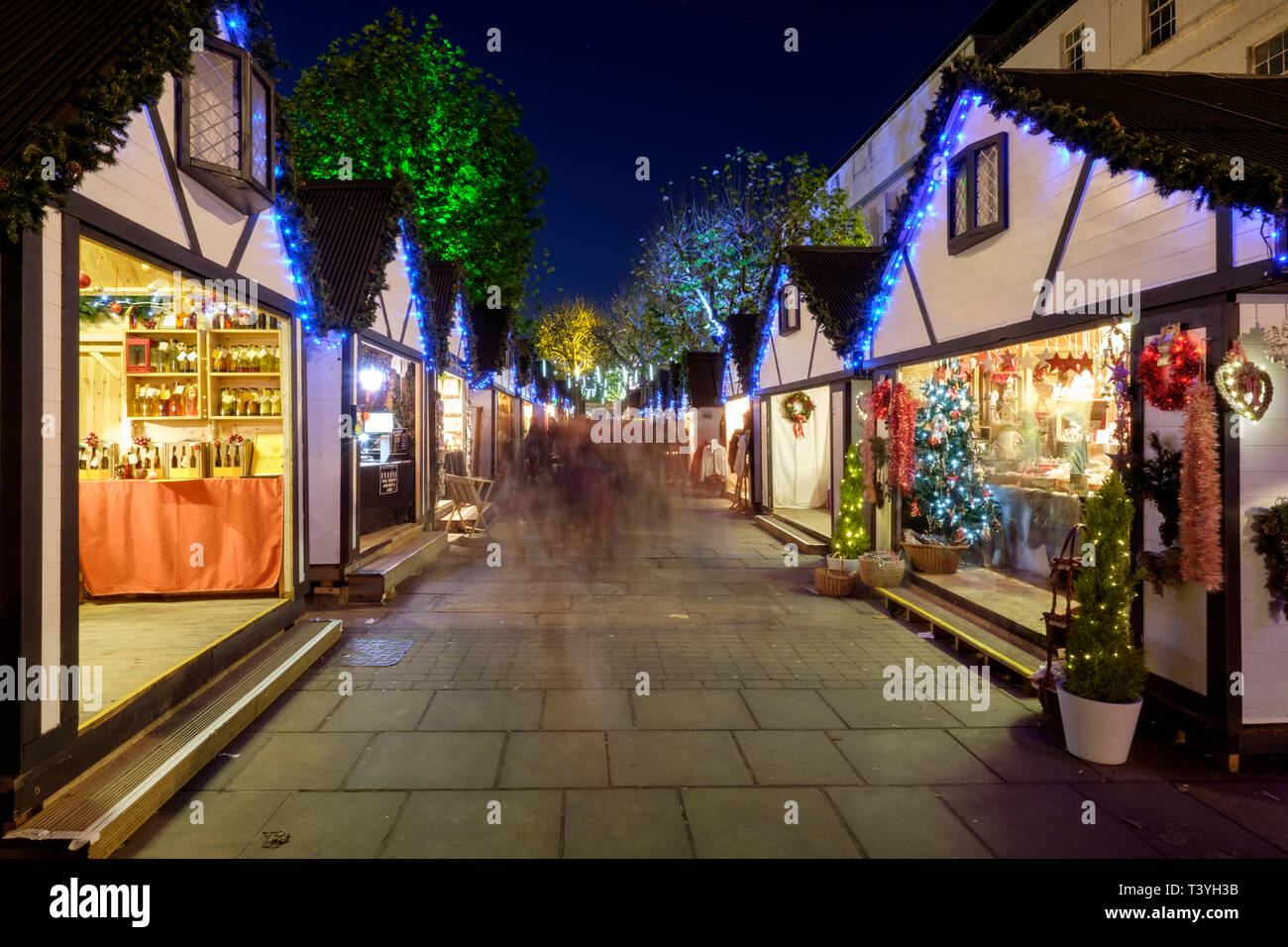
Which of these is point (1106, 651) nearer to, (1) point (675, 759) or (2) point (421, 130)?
(1) point (675, 759)

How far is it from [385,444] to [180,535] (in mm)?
4122

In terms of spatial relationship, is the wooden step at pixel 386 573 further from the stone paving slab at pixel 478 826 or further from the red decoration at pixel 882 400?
the red decoration at pixel 882 400

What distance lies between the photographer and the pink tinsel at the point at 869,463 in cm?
907

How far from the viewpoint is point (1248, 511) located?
4270mm

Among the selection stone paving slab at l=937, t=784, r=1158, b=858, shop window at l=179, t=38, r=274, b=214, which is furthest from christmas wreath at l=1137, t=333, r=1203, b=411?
shop window at l=179, t=38, r=274, b=214

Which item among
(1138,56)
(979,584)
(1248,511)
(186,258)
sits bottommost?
(979,584)

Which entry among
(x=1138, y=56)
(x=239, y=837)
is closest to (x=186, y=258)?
(x=239, y=837)

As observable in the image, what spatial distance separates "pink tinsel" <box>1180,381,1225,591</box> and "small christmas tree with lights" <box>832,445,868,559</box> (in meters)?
4.55

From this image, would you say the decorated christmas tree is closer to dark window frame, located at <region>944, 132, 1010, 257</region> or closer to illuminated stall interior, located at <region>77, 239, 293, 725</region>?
dark window frame, located at <region>944, 132, 1010, 257</region>

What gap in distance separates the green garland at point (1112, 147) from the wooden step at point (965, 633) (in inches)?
128

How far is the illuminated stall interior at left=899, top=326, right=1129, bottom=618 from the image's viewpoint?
8.13 m

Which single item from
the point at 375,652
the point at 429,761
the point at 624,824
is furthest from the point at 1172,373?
the point at 375,652
